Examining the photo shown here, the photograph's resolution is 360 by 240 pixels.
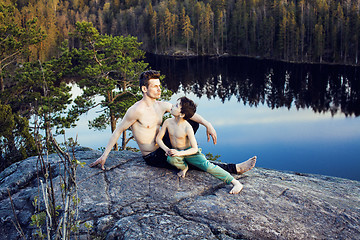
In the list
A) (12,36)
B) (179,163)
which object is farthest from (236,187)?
(12,36)

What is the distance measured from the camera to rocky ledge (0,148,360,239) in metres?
4.41

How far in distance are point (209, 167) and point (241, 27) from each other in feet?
248

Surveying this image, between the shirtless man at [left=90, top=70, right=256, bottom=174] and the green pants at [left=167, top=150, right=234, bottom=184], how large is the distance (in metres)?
0.26

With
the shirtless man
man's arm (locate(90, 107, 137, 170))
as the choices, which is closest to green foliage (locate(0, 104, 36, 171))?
man's arm (locate(90, 107, 137, 170))

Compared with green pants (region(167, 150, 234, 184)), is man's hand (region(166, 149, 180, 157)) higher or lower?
higher

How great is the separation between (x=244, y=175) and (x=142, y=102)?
82.0 inches

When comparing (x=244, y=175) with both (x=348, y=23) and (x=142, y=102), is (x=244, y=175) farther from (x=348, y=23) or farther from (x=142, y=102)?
(x=348, y=23)

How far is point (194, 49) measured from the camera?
8212 cm

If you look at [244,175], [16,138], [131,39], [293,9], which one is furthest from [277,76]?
[244,175]

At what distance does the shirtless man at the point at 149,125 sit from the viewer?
229 inches

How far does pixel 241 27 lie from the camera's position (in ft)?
253

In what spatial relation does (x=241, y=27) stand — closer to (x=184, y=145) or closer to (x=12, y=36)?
(x=12, y=36)

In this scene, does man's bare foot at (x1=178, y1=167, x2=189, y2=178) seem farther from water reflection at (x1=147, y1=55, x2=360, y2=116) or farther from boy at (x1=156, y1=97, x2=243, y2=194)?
water reflection at (x1=147, y1=55, x2=360, y2=116)

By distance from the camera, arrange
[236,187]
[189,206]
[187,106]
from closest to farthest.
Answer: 1. [189,206]
2. [236,187]
3. [187,106]
